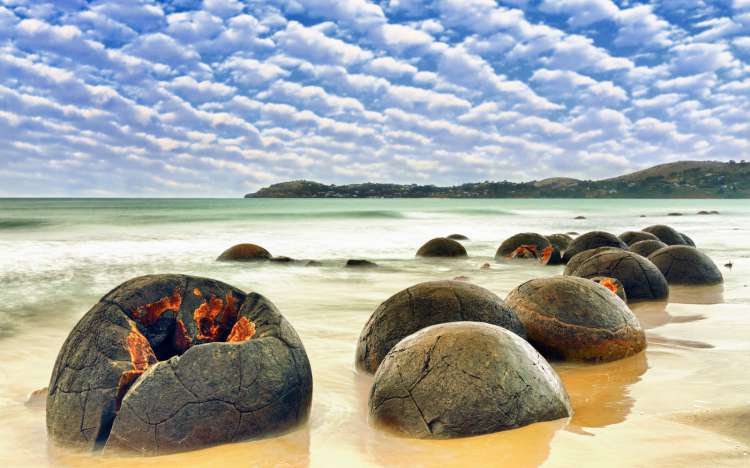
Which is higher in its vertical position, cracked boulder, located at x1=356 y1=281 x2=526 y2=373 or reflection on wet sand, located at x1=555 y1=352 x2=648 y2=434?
cracked boulder, located at x1=356 y1=281 x2=526 y2=373

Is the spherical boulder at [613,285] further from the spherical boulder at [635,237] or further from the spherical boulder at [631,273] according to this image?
the spherical boulder at [635,237]

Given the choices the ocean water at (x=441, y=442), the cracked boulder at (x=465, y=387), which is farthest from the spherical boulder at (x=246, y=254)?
the cracked boulder at (x=465, y=387)

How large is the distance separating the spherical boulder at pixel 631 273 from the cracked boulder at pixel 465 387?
583 cm

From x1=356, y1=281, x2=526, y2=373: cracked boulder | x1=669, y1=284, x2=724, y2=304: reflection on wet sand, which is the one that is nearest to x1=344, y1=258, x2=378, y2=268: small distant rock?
x1=669, y1=284, x2=724, y2=304: reflection on wet sand

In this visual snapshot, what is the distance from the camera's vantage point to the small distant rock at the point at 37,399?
5113mm

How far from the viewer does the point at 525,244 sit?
17.9 m

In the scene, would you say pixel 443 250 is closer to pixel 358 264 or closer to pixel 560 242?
pixel 358 264

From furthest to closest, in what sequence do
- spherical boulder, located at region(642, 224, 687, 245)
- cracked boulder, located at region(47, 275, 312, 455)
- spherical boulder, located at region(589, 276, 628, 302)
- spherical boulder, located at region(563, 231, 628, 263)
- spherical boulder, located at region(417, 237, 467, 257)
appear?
spherical boulder, located at region(417, 237, 467, 257) → spherical boulder, located at region(642, 224, 687, 245) → spherical boulder, located at region(563, 231, 628, 263) → spherical boulder, located at region(589, 276, 628, 302) → cracked boulder, located at region(47, 275, 312, 455)

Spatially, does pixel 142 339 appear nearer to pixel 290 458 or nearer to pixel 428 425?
pixel 290 458

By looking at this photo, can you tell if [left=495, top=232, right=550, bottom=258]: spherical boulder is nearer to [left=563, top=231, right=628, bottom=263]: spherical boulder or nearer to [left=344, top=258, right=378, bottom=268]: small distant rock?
[left=563, top=231, right=628, bottom=263]: spherical boulder

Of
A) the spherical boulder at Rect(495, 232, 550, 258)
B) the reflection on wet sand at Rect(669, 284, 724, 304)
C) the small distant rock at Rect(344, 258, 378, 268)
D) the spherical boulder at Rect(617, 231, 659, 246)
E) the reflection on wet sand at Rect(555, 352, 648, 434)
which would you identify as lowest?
the small distant rock at Rect(344, 258, 378, 268)

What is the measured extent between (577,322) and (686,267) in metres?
6.57

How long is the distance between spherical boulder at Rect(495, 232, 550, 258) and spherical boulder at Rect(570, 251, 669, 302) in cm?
766

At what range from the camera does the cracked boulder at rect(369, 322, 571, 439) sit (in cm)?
392
